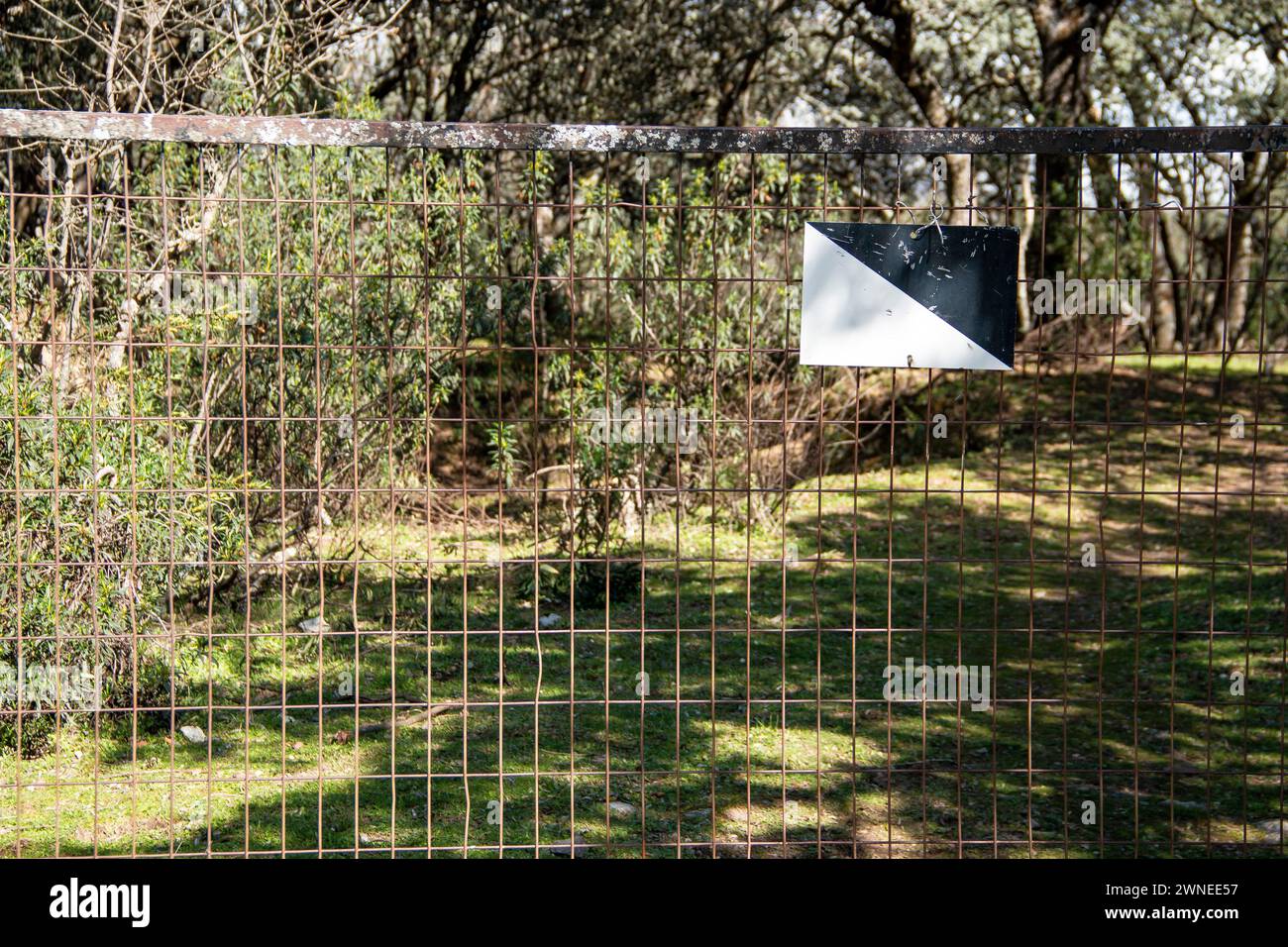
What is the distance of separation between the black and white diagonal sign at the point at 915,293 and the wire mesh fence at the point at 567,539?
187 mm

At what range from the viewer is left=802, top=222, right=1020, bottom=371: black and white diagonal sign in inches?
152

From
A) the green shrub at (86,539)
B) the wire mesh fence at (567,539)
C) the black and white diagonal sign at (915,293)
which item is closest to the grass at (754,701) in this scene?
the wire mesh fence at (567,539)

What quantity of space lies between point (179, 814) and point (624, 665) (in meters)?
2.86

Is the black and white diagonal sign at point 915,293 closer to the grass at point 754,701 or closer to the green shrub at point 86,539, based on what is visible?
the grass at point 754,701

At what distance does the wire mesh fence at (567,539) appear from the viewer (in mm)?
3801

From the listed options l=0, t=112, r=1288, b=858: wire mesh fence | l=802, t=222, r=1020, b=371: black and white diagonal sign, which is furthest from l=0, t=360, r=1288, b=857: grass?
l=802, t=222, r=1020, b=371: black and white diagonal sign

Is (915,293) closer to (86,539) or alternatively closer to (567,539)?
(86,539)

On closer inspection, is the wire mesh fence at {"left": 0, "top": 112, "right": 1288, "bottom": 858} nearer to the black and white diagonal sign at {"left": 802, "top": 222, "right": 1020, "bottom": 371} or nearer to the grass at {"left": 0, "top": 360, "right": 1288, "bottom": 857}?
the grass at {"left": 0, "top": 360, "right": 1288, "bottom": 857}

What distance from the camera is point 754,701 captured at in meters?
3.75

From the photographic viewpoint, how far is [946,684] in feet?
21.3

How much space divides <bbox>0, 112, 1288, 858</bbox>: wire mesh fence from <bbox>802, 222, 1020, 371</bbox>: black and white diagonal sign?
7.4 inches

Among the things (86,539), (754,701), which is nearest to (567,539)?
(86,539)
